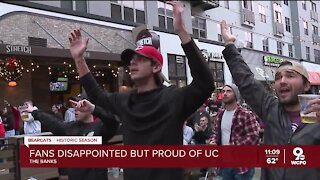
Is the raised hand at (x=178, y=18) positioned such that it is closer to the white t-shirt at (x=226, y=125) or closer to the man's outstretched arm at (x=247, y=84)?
the man's outstretched arm at (x=247, y=84)

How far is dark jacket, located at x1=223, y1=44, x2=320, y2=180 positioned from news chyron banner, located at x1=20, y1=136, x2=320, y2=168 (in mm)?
55

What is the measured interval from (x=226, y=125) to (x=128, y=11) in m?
11.1

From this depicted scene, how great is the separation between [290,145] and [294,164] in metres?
0.15

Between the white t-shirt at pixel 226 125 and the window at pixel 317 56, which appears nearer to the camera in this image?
the window at pixel 317 56

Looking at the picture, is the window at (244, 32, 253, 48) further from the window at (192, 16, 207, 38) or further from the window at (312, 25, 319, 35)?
the window at (192, 16, 207, 38)

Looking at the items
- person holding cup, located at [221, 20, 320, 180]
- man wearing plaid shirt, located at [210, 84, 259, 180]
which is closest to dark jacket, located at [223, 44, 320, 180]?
person holding cup, located at [221, 20, 320, 180]

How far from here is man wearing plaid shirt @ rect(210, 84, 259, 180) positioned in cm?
391

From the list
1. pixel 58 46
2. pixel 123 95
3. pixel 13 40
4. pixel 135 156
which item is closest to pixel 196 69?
pixel 123 95

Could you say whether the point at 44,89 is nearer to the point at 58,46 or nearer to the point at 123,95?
the point at 58,46

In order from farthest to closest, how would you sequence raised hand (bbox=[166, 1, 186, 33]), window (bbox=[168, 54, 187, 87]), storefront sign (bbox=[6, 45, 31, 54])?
storefront sign (bbox=[6, 45, 31, 54])
window (bbox=[168, 54, 187, 87])
raised hand (bbox=[166, 1, 186, 33])

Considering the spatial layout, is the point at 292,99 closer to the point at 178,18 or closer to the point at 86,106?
the point at 178,18

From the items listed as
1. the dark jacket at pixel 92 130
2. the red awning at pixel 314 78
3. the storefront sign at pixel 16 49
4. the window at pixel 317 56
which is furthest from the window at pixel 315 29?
the storefront sign at pixel 16 49

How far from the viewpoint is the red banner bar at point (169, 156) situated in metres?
2.08

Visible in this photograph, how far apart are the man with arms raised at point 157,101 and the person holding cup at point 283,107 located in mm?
419
